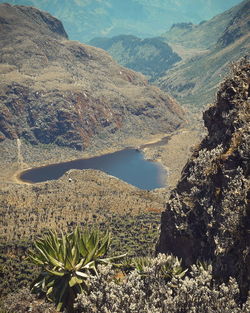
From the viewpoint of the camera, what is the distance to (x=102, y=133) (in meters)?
194

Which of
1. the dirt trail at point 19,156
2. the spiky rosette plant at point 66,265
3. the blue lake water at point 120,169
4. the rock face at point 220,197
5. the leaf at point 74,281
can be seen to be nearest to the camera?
the leaf at point 74,281

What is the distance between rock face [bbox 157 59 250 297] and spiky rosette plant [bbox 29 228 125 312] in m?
6.65

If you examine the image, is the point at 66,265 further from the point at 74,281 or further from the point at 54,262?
the point at 74,281

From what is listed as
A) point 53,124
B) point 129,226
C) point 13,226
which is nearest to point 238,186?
point 129,226

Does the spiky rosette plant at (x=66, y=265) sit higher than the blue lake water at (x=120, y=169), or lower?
lower

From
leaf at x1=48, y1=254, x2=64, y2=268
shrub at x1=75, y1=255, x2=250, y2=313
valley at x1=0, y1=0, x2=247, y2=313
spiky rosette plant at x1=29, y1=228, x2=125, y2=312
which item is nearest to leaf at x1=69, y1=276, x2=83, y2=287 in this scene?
spiky rosette plant at x1=29, y1=228, x2=125, y2=312

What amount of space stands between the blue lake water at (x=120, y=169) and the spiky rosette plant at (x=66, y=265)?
100926 millimetres

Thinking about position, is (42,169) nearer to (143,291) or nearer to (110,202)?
(110,202)

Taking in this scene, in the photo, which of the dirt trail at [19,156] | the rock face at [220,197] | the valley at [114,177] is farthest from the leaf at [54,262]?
the dirt trail at [19,156]

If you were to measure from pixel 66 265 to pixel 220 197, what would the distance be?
1171 cm

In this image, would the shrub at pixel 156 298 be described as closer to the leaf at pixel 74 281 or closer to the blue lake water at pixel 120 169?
the leaf at pixel 74 281

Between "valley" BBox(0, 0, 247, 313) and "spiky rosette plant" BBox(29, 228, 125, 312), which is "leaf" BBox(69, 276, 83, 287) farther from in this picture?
"valley" BBox(0, 0, 247, 313)

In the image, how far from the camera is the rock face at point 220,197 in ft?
74.6

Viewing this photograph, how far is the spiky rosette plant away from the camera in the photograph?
20.1 m
